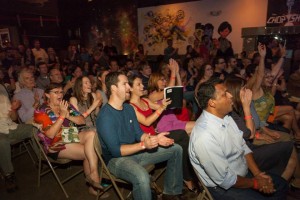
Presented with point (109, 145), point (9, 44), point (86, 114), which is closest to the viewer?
point (109, 145)

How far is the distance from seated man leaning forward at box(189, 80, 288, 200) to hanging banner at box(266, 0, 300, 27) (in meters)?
7.63

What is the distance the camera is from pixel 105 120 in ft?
7.25

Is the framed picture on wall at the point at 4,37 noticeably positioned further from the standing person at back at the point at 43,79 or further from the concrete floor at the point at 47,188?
the concrete floor at the point at 47,188

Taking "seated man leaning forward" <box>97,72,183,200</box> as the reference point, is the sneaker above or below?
below

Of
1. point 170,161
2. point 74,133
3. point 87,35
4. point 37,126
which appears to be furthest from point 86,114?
point 87,35

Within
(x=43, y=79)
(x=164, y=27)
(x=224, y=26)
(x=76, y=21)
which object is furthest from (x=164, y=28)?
(x=43, y=79)

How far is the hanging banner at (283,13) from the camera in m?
7.84

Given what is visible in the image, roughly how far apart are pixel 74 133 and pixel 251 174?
2.03 metres

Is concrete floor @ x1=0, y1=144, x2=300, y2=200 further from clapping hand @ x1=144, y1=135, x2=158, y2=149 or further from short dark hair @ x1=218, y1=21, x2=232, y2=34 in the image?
short dark hair @ x1=218, y1=21, x2=232, y2=34

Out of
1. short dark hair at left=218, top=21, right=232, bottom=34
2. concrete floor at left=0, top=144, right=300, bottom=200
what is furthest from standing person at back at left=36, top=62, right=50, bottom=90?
short dark hair at left=218, top=21, right=232, bottom=34

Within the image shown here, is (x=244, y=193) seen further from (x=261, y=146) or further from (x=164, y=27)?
(x=164, y=27)

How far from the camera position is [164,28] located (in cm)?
1100

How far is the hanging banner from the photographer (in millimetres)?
7843

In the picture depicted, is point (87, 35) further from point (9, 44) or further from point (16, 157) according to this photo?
point (16, 157)
